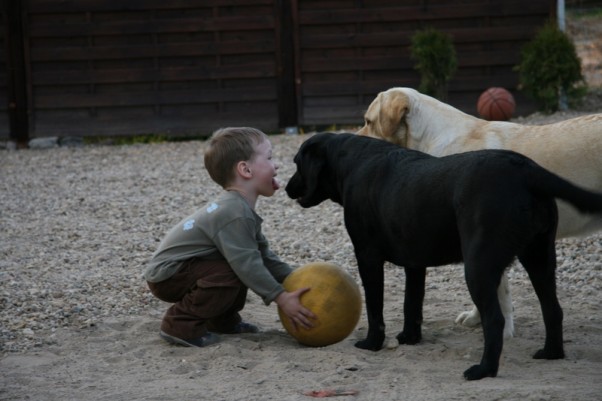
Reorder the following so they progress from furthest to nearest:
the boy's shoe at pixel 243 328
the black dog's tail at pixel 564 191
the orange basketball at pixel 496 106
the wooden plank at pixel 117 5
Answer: the wooden plank at pixel 117 5
the orange basketball at pixel 496 106
the boy's shoe at pixel 243 328
the black dog's tail at pixel 564 191

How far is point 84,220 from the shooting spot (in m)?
10.1

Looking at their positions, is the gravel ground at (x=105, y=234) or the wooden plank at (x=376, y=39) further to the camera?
the wooden plank at (x=376, y=39)

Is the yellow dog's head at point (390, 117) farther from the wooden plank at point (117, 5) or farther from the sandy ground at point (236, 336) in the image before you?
the wooden plank at point (117, 5)

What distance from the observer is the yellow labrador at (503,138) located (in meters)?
5.56

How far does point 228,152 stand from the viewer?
5551 millimetres

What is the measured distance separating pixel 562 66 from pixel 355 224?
11640 millimetres

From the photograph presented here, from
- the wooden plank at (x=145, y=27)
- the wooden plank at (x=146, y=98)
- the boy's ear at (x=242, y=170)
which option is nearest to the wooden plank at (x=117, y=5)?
the wooden plank at (x=145, y=27)

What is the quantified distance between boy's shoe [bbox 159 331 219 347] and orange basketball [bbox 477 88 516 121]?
10.5 m

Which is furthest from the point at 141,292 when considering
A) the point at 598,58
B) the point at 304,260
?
the point at 598,58

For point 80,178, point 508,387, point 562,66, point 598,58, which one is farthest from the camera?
point 598,58

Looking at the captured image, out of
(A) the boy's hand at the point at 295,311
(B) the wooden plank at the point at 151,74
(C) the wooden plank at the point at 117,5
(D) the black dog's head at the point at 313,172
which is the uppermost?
(C) the wooden plank at the point at 117,5

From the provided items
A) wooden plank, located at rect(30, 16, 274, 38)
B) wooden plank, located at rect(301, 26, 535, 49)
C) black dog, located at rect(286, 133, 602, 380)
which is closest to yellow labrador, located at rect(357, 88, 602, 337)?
black dog, located at rect(286, 133, 602, 380)

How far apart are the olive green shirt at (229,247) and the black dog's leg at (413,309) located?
73 centimetres

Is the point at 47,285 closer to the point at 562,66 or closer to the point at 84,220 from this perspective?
the point at 84,220
